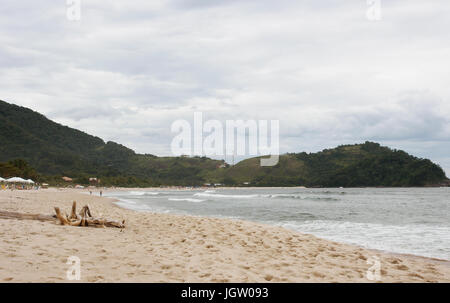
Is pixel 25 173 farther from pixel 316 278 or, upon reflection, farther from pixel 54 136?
pixel 54 136

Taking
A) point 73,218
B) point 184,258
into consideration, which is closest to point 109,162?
point 73,218

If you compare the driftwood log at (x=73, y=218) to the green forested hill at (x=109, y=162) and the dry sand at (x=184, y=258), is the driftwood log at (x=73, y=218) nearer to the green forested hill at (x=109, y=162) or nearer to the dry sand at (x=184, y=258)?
the dry sand at (x=184, y=258)

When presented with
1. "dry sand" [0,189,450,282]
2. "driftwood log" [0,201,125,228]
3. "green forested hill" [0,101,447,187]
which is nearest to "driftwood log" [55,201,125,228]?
"driftwood log" [0,201,125,228]

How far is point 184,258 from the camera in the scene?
8039 mm

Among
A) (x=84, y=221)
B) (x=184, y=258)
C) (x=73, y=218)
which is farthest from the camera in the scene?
(x=73, y=218)

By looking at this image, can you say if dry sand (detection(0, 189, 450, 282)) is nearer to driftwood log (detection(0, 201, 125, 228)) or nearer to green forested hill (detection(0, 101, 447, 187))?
driftwood log (detection(0, 201, 125, 228))

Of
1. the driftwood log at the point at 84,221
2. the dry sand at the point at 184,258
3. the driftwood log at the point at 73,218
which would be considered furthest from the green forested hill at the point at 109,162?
the dry sand at the point at 184,258

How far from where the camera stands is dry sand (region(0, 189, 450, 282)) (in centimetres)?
641

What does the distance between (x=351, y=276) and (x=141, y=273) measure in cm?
420

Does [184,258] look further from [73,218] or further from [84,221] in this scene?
[73,218]

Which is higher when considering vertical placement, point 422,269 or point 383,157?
point 383,157

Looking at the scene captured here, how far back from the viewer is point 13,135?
13362 centimetres
